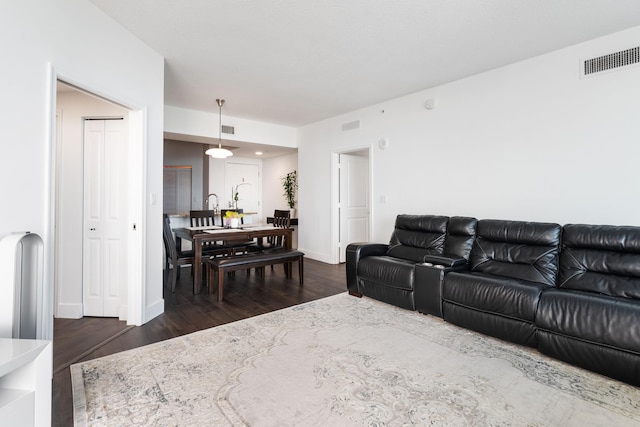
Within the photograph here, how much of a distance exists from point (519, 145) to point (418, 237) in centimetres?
155

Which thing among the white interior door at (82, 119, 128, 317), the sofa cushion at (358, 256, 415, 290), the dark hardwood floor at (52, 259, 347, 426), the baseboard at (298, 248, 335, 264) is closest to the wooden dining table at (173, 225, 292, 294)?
the dark hardwood floor at (52, 259, 347, 426)

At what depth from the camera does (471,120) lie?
3.92m

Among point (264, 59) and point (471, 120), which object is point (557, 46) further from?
point (264, 59)

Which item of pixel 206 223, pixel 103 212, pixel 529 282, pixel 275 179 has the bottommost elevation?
pixel 529 282

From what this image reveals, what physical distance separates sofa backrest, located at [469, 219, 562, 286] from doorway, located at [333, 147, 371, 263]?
2.62m

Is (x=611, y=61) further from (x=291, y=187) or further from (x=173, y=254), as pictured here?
(x=291, y=187)

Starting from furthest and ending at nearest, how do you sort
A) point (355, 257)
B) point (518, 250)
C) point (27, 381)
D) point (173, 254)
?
1. point (173, 254)
2. point (355, 257)
3. point (518, 250)
4. point (27, 381)

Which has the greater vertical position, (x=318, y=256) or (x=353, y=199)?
(x=353, y=199)

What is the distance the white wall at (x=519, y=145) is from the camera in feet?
9.53

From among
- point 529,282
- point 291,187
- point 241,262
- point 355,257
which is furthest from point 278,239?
point 529,282

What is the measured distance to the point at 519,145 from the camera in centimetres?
351

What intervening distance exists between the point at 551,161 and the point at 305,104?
3455 millimetres

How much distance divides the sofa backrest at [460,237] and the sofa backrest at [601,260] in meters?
0.84

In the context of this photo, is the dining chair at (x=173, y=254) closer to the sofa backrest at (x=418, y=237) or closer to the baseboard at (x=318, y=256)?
the baseboard at (x=318, y=256)
